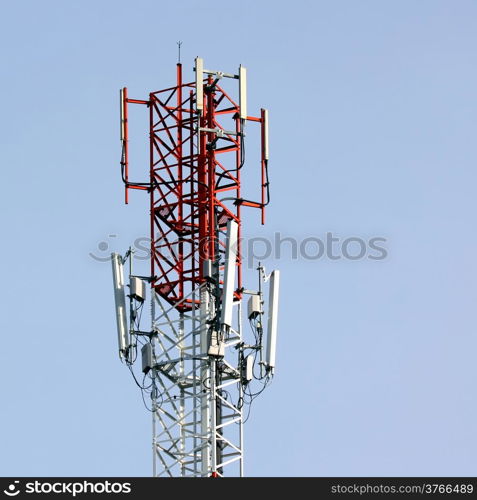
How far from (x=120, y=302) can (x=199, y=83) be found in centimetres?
1027

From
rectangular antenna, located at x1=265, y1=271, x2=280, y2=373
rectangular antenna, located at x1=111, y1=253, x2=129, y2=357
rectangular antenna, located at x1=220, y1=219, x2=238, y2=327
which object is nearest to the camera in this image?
rectangular antenna, located at x1=220, y1=219, x2=238, y2=327

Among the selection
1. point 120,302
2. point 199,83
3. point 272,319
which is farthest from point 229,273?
point 199,83

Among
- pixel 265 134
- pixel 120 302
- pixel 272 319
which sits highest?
pixel 265 134

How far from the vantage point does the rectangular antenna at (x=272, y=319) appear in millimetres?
178750

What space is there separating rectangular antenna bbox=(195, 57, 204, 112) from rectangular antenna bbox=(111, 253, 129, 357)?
7585mm

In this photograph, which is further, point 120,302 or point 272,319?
point 272,319

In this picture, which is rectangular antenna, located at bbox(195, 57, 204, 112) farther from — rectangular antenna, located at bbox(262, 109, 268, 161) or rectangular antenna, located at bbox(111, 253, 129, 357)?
rectangular antenna, located at bbox(111, 253, 129, 357)

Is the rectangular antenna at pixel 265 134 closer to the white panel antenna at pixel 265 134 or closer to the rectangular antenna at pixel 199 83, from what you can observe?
A: the white panel antenna at pixel 265 134

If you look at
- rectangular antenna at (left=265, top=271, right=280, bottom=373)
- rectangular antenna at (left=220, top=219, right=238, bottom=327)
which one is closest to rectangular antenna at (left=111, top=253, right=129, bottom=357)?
rectangular antenna at (left=220, top=219, right=238, bottom=327)

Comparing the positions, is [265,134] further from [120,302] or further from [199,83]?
[120,302]

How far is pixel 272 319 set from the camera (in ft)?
588

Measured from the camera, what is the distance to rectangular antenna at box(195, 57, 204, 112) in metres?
179

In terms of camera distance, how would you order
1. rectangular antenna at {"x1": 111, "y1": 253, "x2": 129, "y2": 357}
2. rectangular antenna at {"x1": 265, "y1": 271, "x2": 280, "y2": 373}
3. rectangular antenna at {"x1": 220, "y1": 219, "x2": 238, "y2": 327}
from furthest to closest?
rectangular antenna at {"x1": 265, "y1": 271, "x2": 280, "y2": 373} < rectangular antenna at {"x1": 111, "y1": 253, "x2": 129, "y2": 357} < rectangular antenna at {"x1": 220, "y1": 219, "x2": 238, "y2": 327}
